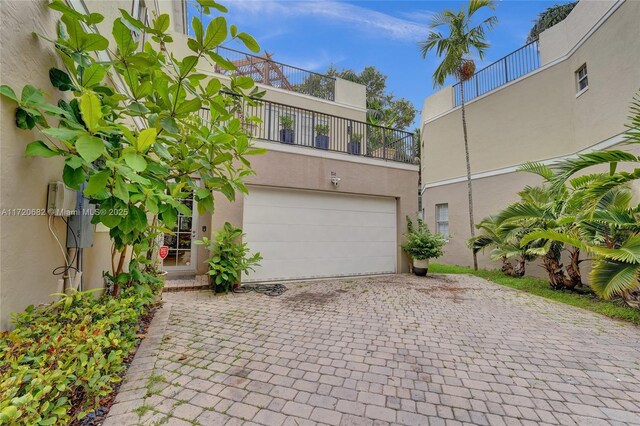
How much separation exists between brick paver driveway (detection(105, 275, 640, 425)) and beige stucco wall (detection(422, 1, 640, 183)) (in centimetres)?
606

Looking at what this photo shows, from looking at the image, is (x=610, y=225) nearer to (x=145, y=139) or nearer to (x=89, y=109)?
(x=145, y=139)

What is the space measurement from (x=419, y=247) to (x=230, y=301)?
552cm

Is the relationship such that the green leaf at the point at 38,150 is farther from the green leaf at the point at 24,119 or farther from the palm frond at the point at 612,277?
the palm frond at the point at 612,277

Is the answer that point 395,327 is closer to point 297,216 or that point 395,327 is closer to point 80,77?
point 297,216

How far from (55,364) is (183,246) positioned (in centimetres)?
572

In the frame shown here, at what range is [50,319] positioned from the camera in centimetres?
208

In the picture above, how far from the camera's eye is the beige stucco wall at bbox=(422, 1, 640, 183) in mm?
6863

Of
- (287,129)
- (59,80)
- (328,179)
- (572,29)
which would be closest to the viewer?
(59,80)

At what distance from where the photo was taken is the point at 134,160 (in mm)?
1662

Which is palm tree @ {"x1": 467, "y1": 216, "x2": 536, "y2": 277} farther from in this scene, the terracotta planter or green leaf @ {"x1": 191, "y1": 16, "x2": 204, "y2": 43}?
green leaf @ {"x1": 191, "y1": 16, "x2": 204, "y2": 43}

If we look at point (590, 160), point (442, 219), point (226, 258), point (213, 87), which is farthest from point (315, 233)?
point (442, 219)

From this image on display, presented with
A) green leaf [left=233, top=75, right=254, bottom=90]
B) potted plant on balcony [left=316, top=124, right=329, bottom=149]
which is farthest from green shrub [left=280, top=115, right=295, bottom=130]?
green leaf [left=233, top=75, right=254, bottom=90]

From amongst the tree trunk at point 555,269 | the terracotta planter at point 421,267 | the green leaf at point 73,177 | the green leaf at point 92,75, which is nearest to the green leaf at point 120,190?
the green leaf at point 73,177

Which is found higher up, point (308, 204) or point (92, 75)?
point (92, 75)
